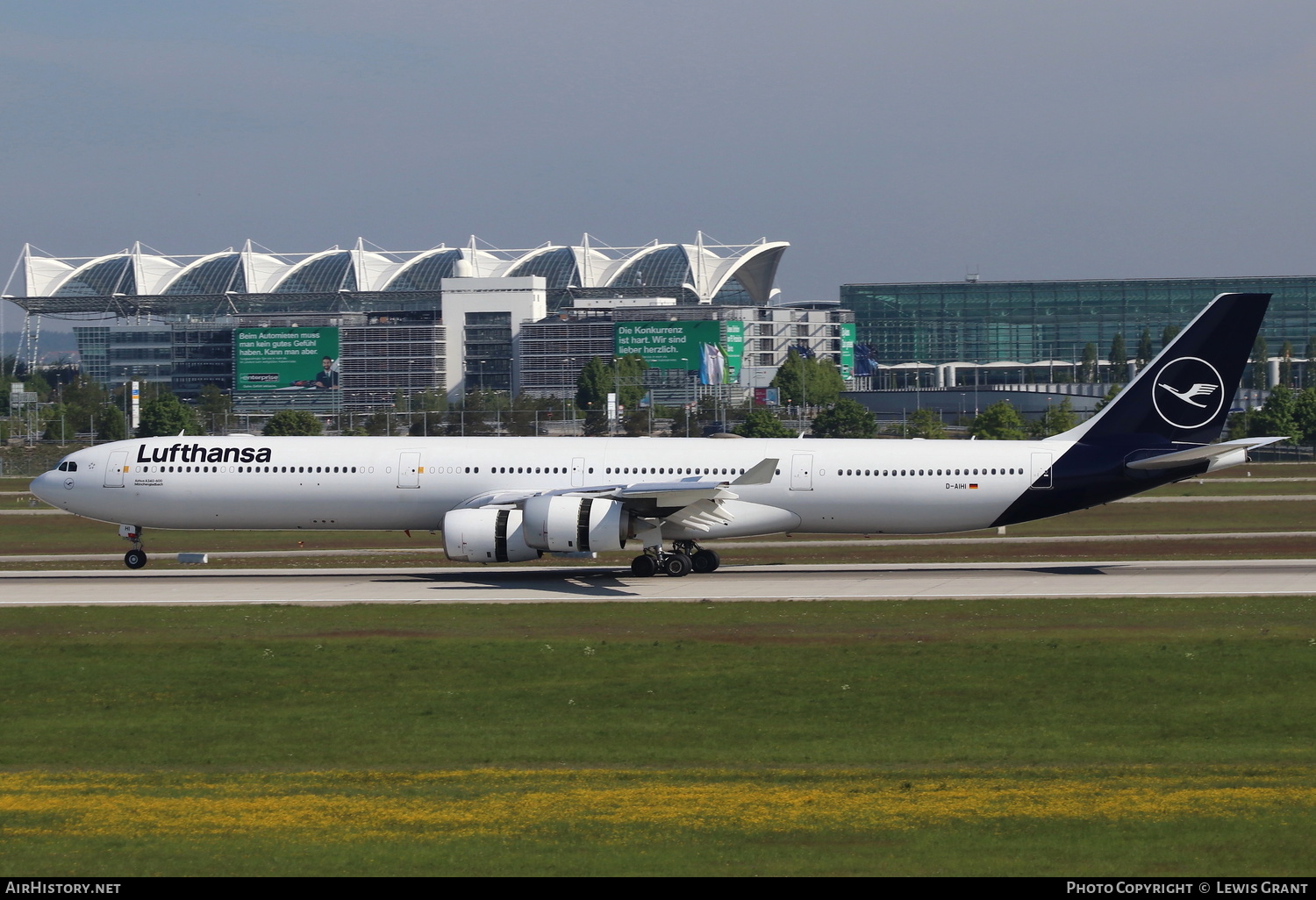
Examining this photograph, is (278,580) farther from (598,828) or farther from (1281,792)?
(1281,792)

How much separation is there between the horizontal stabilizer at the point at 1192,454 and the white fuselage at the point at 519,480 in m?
2.37

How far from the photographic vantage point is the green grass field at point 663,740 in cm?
1469

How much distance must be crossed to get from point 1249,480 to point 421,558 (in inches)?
2627

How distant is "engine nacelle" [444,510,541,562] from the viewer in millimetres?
38656

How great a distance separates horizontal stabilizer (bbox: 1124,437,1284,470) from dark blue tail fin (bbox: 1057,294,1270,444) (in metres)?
0.92

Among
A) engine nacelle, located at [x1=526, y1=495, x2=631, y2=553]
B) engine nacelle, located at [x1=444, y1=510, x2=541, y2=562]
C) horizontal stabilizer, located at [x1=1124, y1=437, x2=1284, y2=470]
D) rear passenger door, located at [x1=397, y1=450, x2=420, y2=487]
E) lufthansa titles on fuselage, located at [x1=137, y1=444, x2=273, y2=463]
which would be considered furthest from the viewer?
lufthansa titles on fuselage, located at [x1=137, y1=444, x2=273, y2=463]

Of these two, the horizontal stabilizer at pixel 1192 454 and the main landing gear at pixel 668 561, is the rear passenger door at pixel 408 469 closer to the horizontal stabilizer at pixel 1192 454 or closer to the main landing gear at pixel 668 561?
the main landing gear at pixel 668 561

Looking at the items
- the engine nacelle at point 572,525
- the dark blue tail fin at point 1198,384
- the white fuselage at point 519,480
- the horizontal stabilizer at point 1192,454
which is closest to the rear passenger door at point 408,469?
the white fuselage at point 519,480

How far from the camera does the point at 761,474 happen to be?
40.3m

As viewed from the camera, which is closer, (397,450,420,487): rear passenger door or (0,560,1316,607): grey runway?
(0,560,1316,607): grey runway

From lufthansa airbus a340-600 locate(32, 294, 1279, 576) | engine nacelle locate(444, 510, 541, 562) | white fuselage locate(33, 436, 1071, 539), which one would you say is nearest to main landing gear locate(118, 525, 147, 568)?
white fuselage locate(33, 436, 1071, 539)

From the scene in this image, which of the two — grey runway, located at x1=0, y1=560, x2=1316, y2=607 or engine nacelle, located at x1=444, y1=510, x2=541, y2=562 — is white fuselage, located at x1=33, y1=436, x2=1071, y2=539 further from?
engine nacelle, located at x1=444, y1=510, x2=541, y2=562

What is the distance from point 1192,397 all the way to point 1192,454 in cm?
251

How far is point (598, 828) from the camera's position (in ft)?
50.8
